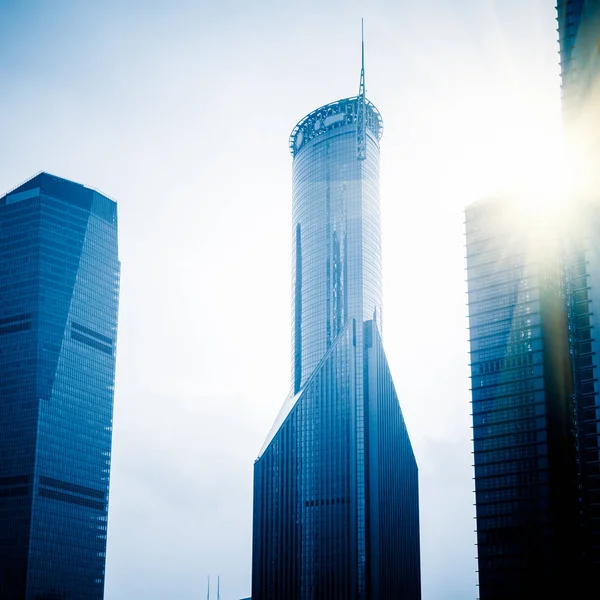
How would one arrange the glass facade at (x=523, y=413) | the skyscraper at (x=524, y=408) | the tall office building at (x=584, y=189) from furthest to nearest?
1. the glass facade at (x=523, y=413)
2. the skyscraper at (x=524, y=408)
3. the tall office building at (x=584, y=189)

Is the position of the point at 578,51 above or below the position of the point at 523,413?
above

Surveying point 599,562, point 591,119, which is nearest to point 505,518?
point 599,562

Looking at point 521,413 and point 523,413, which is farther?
point 521,413

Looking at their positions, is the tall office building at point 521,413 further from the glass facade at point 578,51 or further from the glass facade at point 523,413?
the glass facade at point 578,51

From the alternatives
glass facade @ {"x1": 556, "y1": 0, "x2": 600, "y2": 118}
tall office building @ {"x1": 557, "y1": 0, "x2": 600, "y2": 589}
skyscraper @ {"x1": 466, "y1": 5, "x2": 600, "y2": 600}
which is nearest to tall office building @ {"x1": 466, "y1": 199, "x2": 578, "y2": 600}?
skyscraper @ {"x1": 466, "y1": 5, "x2": 600, "y2": 600}

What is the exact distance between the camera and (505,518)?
178 m

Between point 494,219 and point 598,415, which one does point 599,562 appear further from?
point 494,219

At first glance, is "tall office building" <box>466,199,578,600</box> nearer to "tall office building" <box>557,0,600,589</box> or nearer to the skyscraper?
the skyscraper

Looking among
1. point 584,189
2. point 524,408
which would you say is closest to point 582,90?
point 584,189

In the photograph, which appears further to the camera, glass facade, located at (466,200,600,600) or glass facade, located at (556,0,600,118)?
glass facade, located at (466,200,600,600)

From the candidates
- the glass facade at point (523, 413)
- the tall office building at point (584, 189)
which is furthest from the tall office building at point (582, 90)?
the glass facade at point (523, 413)

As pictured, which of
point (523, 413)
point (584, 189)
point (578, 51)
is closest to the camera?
point (584, 189)

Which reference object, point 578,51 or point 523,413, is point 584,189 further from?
point 523,413

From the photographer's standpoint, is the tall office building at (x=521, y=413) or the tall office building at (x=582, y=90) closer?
the tall office building at (x=582, y=90)
